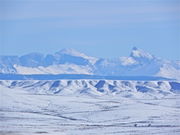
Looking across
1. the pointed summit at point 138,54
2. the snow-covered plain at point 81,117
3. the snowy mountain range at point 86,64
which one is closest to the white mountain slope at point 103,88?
the snow-covered plain at point 81,117

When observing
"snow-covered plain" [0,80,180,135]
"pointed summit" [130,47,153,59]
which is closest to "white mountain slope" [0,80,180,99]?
"snow-covered plain" [0,80,180,135]

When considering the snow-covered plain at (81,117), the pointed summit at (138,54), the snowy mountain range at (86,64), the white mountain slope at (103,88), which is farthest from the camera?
the pointed summit at (138,54)

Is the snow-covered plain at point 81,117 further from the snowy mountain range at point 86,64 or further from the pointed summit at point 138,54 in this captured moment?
the pointed summit at point 138,54

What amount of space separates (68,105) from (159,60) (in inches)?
3674

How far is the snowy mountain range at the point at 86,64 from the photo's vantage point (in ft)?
434

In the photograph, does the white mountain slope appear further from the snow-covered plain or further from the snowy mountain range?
the snowy mountain range

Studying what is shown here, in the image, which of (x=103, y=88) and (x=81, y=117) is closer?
(x=81, y=117)

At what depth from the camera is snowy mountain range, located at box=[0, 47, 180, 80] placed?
132375 mm

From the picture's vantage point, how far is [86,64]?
14925 cm

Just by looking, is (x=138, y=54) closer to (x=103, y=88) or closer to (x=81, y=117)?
(x=103, y=88)

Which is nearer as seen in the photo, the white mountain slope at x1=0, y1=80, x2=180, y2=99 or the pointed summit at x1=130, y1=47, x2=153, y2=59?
the white mountain slope at x1=0, y1=80, x2=180, y2=99

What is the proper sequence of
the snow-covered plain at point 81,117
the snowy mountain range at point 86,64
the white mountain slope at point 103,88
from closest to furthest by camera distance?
the snow-covered plain at point 81,117 → the white mountain slope at point 103,88 → the snowy mountain range at point 86,64

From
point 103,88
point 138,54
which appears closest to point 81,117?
point 103,88

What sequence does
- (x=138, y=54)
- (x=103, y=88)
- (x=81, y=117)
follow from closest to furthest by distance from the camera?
1. (x=81, y=117)
2. (x=103, y=88)
3. (x=138, y=54)
